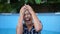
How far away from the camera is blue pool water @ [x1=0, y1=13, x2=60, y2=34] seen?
2832 mm

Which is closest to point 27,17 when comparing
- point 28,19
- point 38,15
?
point 28,19

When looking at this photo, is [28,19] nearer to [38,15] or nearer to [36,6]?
[38,15]

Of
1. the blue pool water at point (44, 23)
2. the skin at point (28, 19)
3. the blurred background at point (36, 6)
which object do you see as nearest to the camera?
the skin at point (28, 19)

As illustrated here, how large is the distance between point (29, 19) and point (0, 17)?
177 cm

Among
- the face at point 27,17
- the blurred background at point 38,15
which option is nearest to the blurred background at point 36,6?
the blurred background at point 38,15

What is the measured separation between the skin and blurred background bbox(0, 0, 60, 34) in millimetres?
1413

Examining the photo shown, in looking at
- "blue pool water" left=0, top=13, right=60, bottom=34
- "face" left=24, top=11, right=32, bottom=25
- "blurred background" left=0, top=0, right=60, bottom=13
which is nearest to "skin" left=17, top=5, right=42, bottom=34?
"face" left=24, top=11, right=32, bottom=25

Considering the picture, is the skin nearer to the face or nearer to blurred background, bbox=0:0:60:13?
the face

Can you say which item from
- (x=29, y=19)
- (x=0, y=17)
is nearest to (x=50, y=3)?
(x=0, y=17)

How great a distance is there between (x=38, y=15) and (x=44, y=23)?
0.49 ft

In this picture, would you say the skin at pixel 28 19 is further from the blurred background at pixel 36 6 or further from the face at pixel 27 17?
the blurred background at pixel 36 6

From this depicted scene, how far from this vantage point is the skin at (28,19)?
4.31 ft

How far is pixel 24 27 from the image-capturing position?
1.37m

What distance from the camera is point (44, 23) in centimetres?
283
